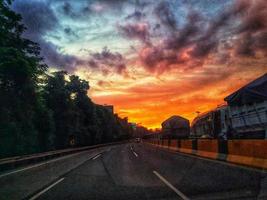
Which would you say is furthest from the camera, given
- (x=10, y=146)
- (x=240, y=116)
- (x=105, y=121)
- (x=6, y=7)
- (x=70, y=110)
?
(x=105, y=121)

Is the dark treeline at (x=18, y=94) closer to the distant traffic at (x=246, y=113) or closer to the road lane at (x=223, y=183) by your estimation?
the distant traffic at (x=246, y=113)

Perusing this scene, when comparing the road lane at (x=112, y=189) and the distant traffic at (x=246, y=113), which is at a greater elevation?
the distant traffic at (x=246, y=113)

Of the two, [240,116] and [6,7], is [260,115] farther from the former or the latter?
[6,7]

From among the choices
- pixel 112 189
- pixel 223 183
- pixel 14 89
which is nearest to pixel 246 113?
pixel 223 183

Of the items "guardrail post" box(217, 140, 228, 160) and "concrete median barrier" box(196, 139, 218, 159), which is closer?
"guardrail post" box(217, 140, 228, 160)

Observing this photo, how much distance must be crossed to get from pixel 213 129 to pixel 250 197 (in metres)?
21.2

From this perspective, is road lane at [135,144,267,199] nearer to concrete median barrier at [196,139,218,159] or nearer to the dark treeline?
concrete median barrier at [196,139,218,159]

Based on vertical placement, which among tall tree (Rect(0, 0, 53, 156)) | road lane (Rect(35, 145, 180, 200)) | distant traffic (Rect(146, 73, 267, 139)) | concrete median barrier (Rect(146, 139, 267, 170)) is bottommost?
road lane (Rect(35, 145, 180, 200))

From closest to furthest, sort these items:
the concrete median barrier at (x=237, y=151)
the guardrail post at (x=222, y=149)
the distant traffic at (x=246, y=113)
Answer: the concrete median barrier at (x=237, y=151)
the guardrail post at (x=222, y=149)
the distant traffic at (x=246, y=113)

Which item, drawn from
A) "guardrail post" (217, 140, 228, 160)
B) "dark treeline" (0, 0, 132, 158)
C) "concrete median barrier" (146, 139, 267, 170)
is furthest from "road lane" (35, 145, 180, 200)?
"dark treeline" (0, 0, 132, 158)

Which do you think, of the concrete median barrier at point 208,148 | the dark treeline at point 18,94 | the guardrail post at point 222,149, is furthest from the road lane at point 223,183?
the dark treeline at point 18,94

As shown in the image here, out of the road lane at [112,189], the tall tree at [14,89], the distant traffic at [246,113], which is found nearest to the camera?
the road lane at [112,189]

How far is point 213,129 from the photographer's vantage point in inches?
1140

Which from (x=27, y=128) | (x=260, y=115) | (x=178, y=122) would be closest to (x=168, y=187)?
(x=260, y=115)
